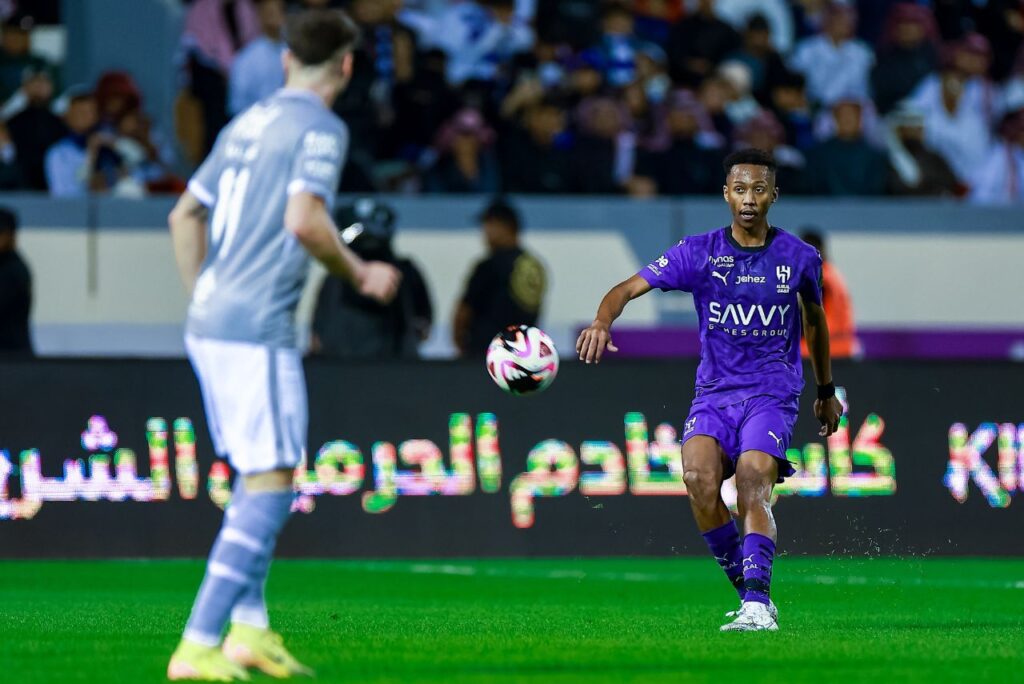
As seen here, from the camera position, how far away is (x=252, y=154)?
21.8 ft

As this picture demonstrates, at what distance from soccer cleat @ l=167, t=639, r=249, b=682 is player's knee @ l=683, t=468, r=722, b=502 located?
312 centimetres

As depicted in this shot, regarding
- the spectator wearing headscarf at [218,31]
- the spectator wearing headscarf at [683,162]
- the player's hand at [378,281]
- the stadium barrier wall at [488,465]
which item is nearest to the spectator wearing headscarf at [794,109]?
the spectator wearing headscarf at [683,162]

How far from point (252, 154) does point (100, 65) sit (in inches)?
496

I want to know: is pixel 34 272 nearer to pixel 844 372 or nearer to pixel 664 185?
pixel 664 185

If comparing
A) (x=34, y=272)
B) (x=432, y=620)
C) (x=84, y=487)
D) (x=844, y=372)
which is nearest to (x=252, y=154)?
Answer: (x=432, y=620)

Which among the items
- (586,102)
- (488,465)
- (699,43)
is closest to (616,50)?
(699,43)

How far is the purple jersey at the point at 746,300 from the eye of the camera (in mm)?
9125

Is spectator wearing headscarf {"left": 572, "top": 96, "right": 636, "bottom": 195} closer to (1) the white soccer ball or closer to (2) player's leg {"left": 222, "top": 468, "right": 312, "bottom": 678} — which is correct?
(1) the white soccer ball

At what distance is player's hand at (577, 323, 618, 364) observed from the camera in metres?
8.44

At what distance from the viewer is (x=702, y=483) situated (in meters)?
9.04

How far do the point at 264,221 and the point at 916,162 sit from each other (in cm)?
1389

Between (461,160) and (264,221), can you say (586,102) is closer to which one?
(461,160)

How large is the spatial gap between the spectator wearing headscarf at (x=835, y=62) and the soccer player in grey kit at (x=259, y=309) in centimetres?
1429

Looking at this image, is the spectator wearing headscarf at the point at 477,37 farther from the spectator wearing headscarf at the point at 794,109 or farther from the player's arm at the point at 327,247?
the player's arm at the point at 327,247
